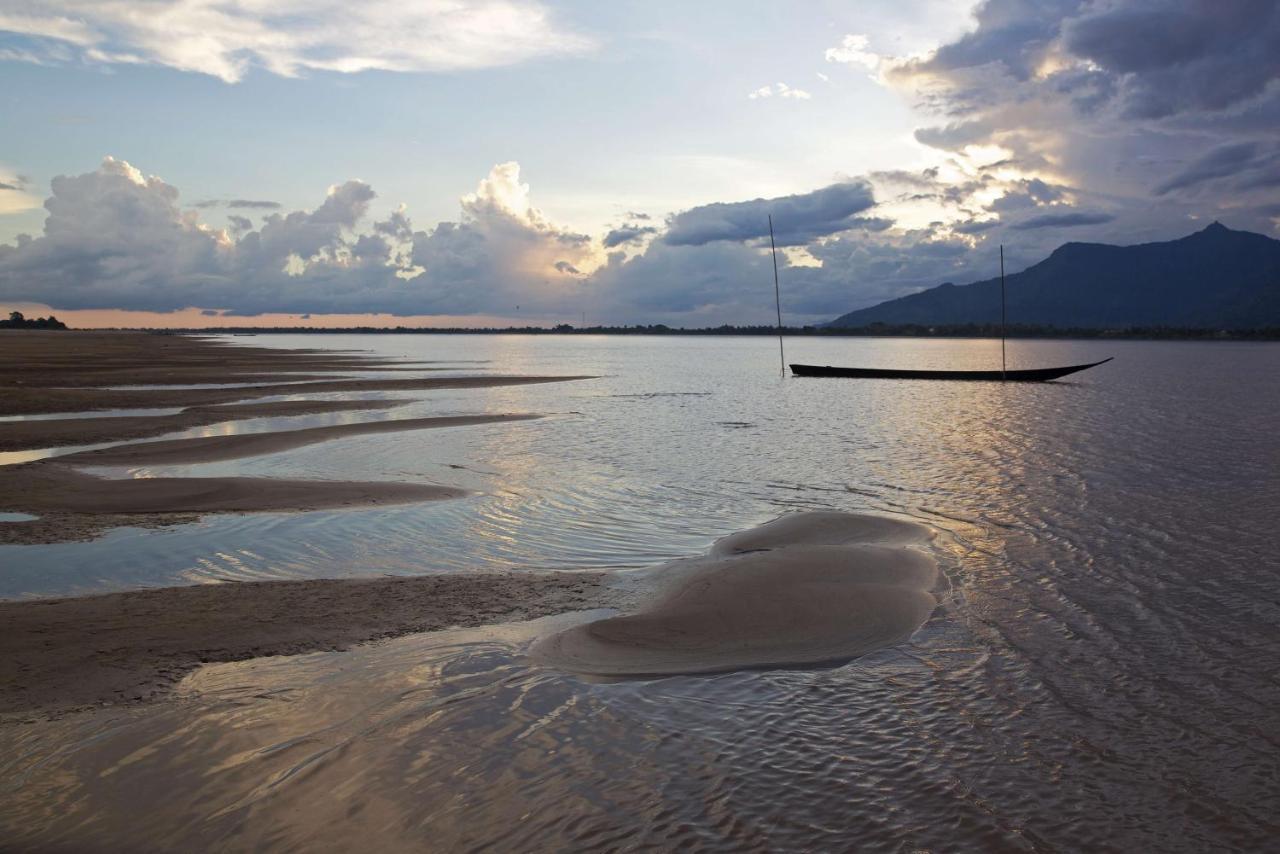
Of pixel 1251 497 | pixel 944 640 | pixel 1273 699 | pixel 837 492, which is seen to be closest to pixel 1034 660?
pixel 944 640

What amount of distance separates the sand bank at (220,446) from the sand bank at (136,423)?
8.52 feet

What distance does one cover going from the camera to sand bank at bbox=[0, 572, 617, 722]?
8.10 m

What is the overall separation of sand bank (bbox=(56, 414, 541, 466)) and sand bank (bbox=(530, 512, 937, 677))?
17438 millimetres

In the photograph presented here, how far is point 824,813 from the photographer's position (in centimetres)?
617

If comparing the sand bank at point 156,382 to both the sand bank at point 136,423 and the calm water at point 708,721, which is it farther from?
the calm water at point 708,721

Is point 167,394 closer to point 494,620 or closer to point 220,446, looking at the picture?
point 220,446

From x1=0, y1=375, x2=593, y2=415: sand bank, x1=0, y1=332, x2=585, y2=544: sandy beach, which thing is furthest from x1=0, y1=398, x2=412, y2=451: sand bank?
x1=0, y1=375, x2=593, y2=415: sand bank

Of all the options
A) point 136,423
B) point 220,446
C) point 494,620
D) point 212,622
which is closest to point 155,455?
point 220,446

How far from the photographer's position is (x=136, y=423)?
3159 cm

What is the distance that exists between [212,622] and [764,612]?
7.04 m

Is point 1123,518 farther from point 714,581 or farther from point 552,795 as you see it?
point 552,795

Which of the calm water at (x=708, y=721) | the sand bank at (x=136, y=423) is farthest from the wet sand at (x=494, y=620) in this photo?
the sand bank at (x=136, y=423)

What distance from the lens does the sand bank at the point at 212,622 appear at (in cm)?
810

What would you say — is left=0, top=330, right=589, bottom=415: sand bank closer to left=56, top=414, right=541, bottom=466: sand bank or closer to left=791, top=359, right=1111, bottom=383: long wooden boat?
left=56, top=414, right=541, bottom=466: sand bank
